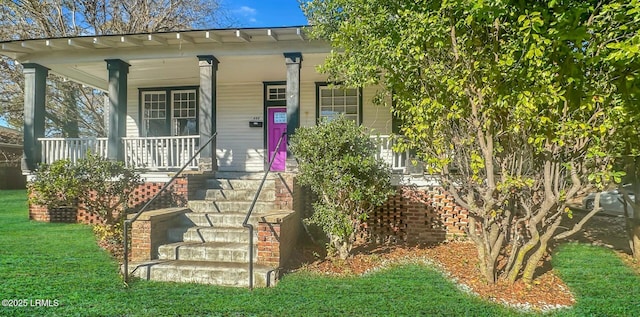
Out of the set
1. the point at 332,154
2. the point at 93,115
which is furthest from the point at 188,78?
the point at 93,115

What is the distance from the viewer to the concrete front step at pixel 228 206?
612cm

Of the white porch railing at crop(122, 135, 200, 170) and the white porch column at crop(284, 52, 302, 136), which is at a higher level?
the white porch column at crop(284, 52, 302, 136)

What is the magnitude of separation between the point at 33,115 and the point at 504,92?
9580 millimetres

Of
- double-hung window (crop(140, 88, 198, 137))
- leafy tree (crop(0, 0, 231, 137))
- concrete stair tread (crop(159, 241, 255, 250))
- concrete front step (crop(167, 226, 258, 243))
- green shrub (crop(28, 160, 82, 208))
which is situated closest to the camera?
concrete stair tread (crop(159, 241, 255, 250))

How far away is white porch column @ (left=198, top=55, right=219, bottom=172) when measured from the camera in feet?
25.1

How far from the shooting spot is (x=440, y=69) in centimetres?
421

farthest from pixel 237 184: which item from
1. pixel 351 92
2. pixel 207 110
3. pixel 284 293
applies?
pixel 351 92

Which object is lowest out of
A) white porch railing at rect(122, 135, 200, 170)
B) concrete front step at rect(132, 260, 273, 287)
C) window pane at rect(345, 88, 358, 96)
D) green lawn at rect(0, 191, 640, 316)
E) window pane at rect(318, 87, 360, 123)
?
green lawn at rect(0, 191, 640, 316)

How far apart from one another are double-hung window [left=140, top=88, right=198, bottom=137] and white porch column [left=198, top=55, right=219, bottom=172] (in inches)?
103

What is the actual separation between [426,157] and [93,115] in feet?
63.6

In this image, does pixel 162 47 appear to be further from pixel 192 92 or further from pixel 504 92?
pixel 504 92

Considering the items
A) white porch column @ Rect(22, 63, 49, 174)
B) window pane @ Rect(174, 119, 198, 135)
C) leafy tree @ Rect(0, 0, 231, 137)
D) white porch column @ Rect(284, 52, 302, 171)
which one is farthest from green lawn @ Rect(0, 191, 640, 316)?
leafy tree @ Rect(0, 0, 231, 137)

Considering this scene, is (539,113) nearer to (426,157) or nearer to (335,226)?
(426,157)

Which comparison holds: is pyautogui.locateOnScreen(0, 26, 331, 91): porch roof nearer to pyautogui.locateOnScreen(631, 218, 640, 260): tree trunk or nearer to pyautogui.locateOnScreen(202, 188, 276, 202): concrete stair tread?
pyautogui.locateOnScreen(202, 188, 276, 202): concrete stair tread
